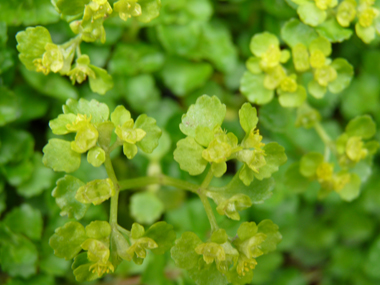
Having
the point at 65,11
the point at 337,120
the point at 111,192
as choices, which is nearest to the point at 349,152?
the point at 337,120

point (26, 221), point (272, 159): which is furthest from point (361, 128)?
point (26, 221)

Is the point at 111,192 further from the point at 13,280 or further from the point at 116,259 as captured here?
the point at 13,280

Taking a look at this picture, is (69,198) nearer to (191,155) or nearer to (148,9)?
(191,155)

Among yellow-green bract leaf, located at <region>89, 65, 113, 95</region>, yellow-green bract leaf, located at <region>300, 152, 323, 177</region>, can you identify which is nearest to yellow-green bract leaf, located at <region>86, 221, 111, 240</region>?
yellow-green bract leaf, located at <region>89, 65, 113, 95</region>

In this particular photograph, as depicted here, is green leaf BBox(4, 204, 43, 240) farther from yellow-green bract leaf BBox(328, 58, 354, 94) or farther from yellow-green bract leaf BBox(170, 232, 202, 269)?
yellow-green bract leaf BBox(328, 58, 354, 94)

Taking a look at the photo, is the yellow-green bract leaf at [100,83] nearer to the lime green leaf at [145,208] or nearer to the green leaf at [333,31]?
the lime green leaf at [145,208]
